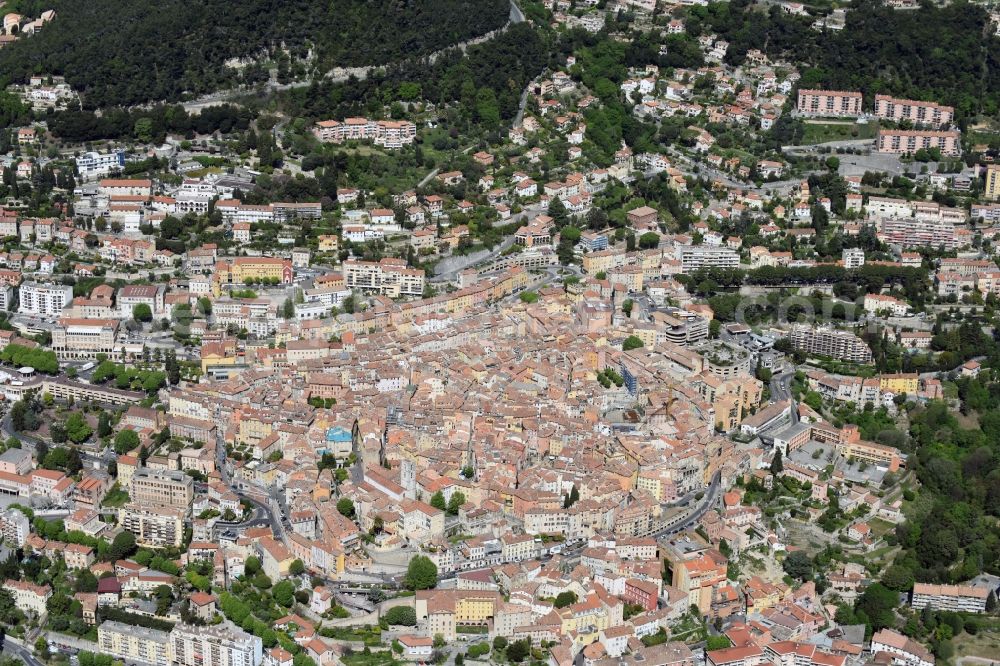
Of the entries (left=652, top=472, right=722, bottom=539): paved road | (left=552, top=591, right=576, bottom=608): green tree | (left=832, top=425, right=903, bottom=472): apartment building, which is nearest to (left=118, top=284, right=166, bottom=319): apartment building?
(left=652, top=472, right=722, bottom=539): paved road

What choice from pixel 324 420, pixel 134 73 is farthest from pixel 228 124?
pixel 324 420

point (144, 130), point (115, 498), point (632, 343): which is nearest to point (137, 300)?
point (115, 498)

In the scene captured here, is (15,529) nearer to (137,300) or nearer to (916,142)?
(137,300)

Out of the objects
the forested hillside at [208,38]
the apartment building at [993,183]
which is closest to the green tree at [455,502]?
the forested hillside at [208,38]

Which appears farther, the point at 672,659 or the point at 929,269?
the point at 929,269

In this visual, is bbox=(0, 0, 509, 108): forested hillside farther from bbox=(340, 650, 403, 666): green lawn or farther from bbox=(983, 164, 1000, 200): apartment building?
bbox=(340, 650, 403, 666): green lawn

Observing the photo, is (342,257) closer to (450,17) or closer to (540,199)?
(540,199)
